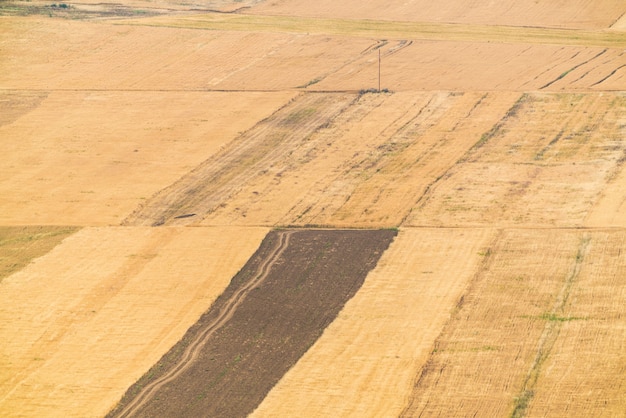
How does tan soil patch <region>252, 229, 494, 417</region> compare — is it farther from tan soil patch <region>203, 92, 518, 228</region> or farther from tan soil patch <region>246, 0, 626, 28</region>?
tan soil patch <region>246, 0, 626, 28</region>

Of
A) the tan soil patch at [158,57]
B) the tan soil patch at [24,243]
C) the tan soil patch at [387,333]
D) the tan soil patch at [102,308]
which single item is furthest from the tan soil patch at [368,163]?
the tan soil patch at [158,57]

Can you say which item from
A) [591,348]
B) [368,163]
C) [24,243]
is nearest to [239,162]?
[368,163]

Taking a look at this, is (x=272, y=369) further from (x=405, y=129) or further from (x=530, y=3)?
(x=530, y=3)

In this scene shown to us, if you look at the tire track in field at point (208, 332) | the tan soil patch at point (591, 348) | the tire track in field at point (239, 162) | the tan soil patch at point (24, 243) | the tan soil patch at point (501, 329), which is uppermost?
the tan soil patch at point (591, 348)

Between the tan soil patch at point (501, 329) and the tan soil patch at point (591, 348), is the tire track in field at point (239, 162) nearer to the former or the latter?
the tan soil patch at point (501, 329)

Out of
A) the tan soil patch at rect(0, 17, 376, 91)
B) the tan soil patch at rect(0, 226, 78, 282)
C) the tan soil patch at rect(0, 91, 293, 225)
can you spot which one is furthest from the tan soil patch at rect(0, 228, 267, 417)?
the tan soil patch at rect(0, 17, 376, 91)

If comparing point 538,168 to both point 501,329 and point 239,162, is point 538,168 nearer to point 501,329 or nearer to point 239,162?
point 239,162
